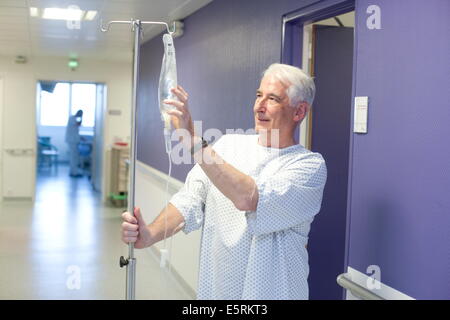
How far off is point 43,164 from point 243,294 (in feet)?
46.2

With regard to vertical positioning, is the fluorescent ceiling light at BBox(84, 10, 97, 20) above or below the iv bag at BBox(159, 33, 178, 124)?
above

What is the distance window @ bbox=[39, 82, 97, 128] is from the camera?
12.2 meters

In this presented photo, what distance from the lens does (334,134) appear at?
341 centimetres

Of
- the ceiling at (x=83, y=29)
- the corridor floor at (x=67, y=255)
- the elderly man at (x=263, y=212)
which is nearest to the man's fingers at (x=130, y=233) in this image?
the elderly man at (x=263, y=212)

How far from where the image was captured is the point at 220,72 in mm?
4082

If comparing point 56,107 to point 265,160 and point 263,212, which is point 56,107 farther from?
point 263,212

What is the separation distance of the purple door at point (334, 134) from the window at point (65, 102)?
864 centimetres

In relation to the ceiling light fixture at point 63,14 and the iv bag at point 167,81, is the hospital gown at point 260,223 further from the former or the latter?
the ceiling light fixture at point 63,14

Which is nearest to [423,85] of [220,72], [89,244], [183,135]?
[183,135]

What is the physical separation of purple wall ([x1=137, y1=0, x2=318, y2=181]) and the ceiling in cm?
28

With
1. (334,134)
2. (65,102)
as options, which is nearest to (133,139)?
(334,134)

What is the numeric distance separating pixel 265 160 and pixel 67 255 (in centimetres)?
449

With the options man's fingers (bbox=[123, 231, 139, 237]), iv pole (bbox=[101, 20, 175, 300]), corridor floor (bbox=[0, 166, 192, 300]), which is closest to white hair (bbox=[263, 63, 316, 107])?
iv pole (bbox=[101, 20, 175, 300])

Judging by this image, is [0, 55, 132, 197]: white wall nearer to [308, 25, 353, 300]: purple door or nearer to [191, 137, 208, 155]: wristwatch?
[308, 25, 353, 300]: purple door
